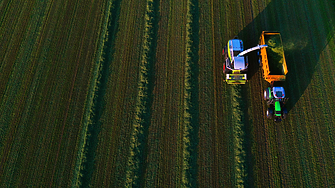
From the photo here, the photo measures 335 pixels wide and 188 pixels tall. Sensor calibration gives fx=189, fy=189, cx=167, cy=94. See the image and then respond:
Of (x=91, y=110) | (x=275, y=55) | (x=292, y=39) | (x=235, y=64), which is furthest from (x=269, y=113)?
(x=91, y=110)

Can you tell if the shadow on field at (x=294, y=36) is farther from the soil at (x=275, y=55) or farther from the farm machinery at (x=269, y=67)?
the soil at (x=275, y=55)

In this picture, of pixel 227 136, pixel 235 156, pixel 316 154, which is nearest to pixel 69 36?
pixel 227 136

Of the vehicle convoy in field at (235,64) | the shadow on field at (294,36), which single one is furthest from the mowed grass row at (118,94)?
the shadow on field at (294,36)

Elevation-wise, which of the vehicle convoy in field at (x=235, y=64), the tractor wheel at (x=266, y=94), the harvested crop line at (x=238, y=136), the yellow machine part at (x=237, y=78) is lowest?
the harvested crop line at (x=238, y=136)

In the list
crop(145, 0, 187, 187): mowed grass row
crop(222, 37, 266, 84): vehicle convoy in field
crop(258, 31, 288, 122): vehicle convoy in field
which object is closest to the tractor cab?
crop(222, 37, 266, 84): vehicle convoy in field

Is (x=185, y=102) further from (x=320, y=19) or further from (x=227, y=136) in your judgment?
(x=320, y=19)

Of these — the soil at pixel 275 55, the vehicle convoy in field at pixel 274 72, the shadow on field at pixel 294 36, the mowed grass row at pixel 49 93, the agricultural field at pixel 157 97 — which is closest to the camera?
the agricultural field at pixel 157 97
